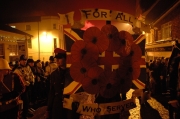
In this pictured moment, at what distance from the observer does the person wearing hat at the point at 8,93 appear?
2.86 meters

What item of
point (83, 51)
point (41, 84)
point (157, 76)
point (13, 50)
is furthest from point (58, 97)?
point (13, 50)

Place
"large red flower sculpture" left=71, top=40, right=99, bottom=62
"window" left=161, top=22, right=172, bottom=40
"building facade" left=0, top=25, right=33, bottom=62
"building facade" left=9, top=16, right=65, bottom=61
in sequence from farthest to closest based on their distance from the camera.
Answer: "building facade" left=9, top=16, right=65, bottom=61
"building facade" left=0, top=25, right=33, bottom=62
"window" left=161, top=22, right=172, bottom=40
"large red flower sculpture" left=71, top=40, right=99, bottom=62

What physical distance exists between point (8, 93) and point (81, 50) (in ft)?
5.78

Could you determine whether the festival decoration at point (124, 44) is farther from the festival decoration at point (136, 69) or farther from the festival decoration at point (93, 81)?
the festival decoration at point (93, 81)

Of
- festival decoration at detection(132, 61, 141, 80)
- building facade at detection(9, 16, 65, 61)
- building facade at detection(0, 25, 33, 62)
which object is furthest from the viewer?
building facade at detection(9, 16, 65, 61)

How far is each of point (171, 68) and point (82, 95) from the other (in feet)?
9.74

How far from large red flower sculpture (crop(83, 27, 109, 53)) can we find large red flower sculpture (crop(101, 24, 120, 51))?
6 cm

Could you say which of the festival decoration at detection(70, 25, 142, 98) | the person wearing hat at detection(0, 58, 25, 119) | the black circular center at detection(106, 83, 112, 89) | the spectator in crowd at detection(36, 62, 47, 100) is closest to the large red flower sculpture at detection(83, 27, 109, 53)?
the festival decoration at detection(70, 25, 142, 98)

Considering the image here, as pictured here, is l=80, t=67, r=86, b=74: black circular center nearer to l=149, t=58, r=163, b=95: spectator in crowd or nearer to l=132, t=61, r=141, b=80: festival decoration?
l=132, t=61, r=141, b=80: festival decoration

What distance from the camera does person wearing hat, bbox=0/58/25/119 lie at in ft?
9.38

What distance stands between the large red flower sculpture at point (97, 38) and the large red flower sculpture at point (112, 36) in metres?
0.06

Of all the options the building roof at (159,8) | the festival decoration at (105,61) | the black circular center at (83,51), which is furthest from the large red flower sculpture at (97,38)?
the building roof at (159,8)

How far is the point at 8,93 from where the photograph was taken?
296 centimetres

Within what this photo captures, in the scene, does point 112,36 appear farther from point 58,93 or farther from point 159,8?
point 159,8
